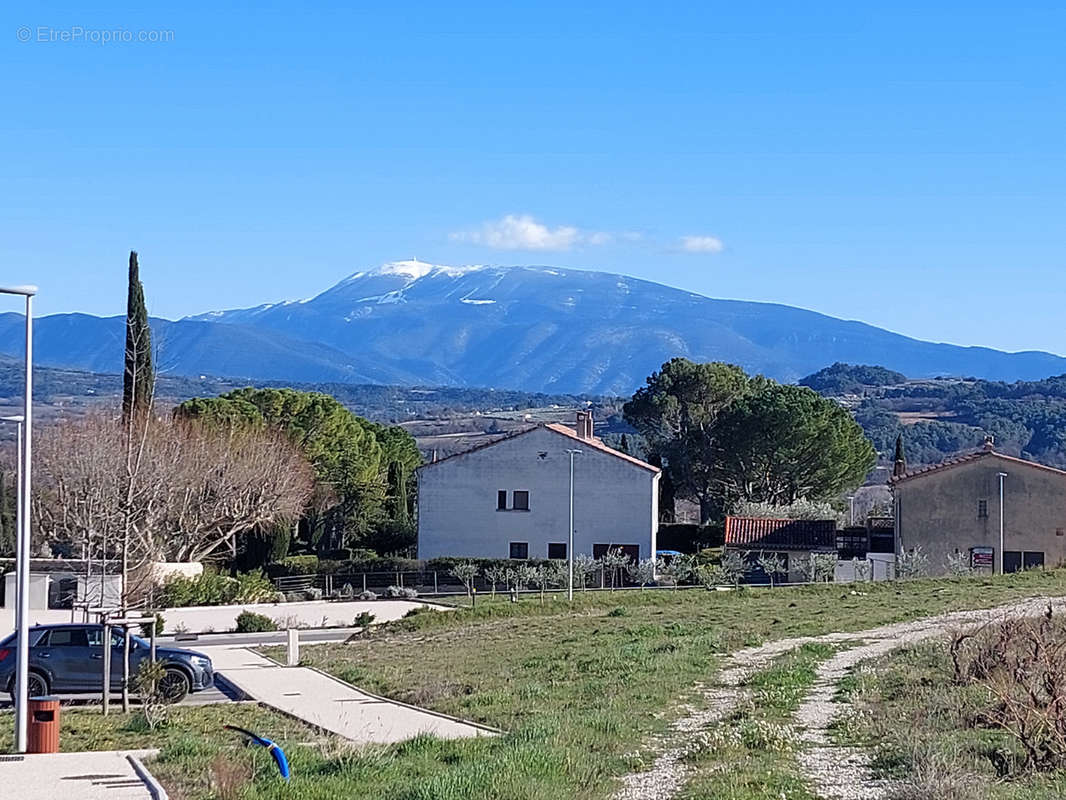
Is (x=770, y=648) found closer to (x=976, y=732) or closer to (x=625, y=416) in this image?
(x=976, y=732)

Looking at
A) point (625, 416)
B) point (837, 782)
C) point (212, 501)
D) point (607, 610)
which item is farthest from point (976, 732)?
point (625, 416)

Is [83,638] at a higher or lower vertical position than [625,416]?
lower

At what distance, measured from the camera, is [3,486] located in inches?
2579

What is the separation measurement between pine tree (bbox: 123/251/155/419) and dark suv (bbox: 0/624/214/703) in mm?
23536

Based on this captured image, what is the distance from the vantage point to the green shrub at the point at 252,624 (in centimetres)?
4194

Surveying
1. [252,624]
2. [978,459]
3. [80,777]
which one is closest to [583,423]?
[978,459]

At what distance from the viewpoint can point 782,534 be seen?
61.6 metres

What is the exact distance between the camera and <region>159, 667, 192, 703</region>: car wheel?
74.3 feet

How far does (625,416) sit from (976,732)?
70.8m

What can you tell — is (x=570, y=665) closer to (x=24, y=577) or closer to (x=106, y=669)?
(x=106, y=669)

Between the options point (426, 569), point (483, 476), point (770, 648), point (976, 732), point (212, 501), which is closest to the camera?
point (976, 732)

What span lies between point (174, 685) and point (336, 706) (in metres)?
3.46

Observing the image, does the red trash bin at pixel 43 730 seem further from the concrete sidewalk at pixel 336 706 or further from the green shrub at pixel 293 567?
the green shrub at pixel 293 567

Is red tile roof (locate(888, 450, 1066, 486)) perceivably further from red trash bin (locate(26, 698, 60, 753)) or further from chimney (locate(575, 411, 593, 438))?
red trash bin (locate(26, 698, 60, 753))
